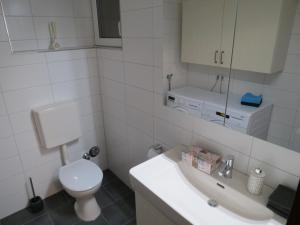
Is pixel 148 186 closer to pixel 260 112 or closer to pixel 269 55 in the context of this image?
pixel 260 112

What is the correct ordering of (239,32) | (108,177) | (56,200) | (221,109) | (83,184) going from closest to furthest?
(239,32) < (221,109) < (83,184) < (56,200) < (108,177)

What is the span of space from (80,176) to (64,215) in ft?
1.47

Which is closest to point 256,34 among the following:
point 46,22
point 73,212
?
point 46,22

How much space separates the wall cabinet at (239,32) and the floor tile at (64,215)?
1684mm

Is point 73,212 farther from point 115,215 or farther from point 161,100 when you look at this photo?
point 161,100

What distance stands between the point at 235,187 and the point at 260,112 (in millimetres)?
409

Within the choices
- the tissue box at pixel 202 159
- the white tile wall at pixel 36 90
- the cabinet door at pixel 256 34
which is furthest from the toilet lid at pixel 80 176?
the cabinet door at pixel 256 34

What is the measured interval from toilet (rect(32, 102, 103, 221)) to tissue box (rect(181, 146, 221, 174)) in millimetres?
896

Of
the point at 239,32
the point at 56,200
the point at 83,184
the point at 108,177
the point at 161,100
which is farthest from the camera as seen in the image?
the point at 108,177

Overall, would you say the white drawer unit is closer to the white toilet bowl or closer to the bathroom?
the bathroom

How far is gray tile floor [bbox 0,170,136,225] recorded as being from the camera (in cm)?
198

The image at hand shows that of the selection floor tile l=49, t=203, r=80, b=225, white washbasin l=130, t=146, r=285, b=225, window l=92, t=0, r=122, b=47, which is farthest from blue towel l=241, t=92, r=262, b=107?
floor tile l=49, t=203, r=80, b=225

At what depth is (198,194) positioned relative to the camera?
1212 mm

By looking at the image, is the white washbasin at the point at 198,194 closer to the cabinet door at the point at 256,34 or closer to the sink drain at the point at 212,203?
the sink drain at the point at 212,203
